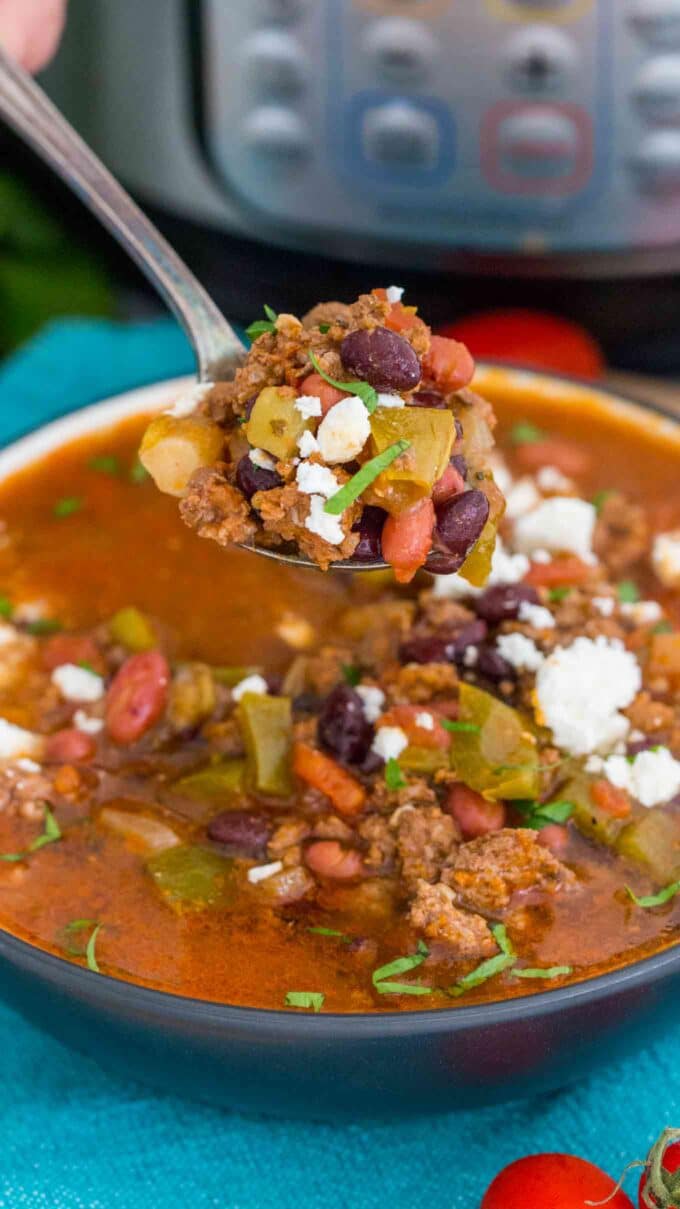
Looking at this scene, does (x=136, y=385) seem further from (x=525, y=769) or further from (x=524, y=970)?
(x=524, y=970)

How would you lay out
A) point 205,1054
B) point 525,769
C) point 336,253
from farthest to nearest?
→ point 336,253 → point 525,769 → point 205,1054

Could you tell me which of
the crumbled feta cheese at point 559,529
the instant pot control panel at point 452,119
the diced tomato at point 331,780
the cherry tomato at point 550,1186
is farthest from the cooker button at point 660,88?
the cherry tomato at point 550,1186

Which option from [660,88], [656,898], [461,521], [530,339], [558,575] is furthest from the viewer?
[530,339]

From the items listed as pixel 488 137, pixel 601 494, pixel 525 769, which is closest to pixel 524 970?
pixel 525 769

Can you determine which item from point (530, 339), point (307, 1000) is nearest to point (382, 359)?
point (307, 1000)

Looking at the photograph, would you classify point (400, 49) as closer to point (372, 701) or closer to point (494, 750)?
point (372, 701)

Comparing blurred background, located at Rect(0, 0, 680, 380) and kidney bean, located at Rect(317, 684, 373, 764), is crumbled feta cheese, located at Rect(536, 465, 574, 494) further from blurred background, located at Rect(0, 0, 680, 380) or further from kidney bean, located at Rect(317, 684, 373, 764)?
kidney bean, located at Rect(317, 684, 373, 764)

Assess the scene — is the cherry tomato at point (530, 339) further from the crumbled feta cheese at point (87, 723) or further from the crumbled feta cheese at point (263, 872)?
the crumbled feta cheese at point (263, 872)
